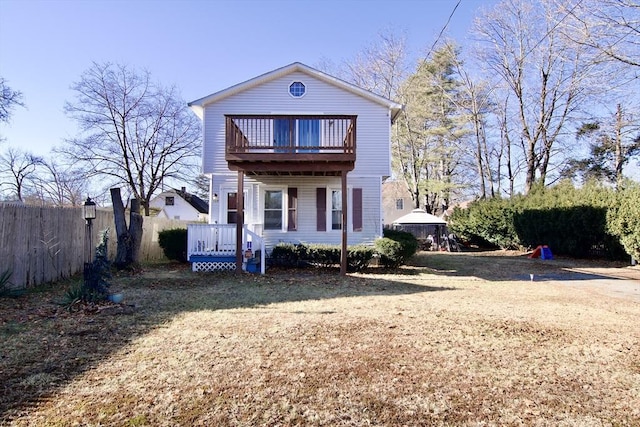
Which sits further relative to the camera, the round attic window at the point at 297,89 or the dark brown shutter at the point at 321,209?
the round attic window at the point at 297,89

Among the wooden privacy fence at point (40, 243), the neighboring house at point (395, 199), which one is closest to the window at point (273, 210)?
the wooden privacy fence at point (40, 243)

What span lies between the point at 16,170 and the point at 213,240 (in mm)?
29564

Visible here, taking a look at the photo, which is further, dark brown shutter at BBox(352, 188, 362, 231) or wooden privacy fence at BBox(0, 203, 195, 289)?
dark brown shutter at BBox(352, 188, 362, 231)

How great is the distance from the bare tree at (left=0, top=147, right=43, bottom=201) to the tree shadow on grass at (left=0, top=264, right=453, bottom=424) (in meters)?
27.6

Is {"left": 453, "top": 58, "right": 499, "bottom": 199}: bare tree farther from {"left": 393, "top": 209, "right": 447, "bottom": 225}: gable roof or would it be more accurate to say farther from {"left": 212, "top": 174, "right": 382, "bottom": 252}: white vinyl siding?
{"left": 212, "top": 174, "right": 382, "bottom": 252}: white vinyl siding

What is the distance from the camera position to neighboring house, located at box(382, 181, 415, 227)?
Result: 31438mm

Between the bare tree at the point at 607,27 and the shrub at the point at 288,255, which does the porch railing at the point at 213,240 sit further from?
the bare tree at the point at 607,27

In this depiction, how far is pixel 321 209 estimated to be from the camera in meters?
12.7

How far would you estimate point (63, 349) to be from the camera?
4.13 metres

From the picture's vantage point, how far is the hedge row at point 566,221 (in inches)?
514

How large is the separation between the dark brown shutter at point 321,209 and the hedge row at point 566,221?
34.2ft

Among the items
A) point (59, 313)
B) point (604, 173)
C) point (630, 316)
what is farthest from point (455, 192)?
point (59, 313)

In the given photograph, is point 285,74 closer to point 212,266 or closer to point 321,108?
point 321,108

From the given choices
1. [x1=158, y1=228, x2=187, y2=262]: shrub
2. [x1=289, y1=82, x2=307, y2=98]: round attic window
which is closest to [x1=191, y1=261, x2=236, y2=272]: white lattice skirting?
[x1=158, y1=228, x2=187, y2=262]: shrub
